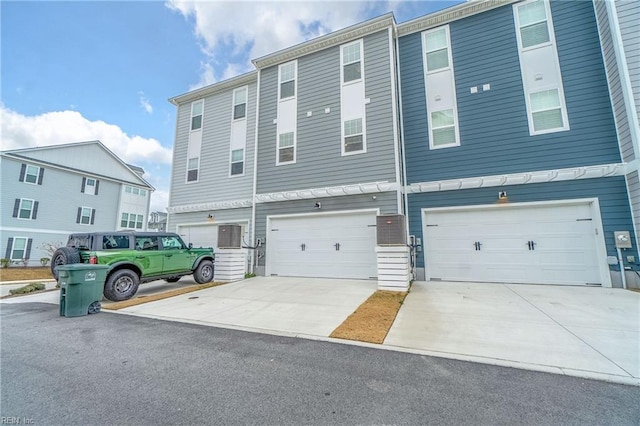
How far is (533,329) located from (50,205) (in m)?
25.3

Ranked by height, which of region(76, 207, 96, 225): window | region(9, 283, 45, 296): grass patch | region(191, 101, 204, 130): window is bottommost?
region(9, 283, 45, 296): grass patch

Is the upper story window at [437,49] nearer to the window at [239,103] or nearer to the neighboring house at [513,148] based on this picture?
the neighboring house at [513,148]

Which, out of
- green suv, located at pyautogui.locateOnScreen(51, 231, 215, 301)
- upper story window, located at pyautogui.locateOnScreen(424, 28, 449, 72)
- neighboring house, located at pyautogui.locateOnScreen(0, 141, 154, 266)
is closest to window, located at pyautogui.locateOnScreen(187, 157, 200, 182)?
green suv, located at pyautogui.locateOnScreen(51, 231, 215, 301)

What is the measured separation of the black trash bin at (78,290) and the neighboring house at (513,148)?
829 centimetres

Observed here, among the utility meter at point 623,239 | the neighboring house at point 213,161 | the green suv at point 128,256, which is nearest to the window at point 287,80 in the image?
the neighboring house at point 213,161

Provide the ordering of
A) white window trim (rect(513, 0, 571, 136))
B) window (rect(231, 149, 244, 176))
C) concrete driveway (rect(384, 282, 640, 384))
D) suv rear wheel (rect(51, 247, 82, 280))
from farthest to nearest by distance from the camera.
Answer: window (rect(231, 149, 244, 176)) < white window trim (rect(513, 0, 571, 136)) < suv rear wheel (rect(51, 247, 82, 280)) < concrete driveway (rect(384, 282, 640, 384))

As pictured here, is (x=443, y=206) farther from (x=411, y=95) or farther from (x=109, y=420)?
(x=109, y=420)

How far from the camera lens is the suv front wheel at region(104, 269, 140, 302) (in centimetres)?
635

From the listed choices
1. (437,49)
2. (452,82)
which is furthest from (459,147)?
(437,49)

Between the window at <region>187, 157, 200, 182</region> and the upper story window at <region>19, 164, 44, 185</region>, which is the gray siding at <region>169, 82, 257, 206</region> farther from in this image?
the upper story window at <region>19, 164, 44, 185</region>

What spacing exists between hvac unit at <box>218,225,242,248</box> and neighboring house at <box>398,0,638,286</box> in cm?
592

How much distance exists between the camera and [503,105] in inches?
313

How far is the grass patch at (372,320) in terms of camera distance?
3732 mm

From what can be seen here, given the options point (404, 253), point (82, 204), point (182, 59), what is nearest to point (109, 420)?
point (404, 253)
